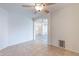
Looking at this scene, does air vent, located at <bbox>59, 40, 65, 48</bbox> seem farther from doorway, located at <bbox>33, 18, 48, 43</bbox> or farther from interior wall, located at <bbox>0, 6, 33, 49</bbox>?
interior wall, located at <bbox>0, 6, 33, 49</bbox>

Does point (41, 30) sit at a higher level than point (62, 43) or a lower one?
higher

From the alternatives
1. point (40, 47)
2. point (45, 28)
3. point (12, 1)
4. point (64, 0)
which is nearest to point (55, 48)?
point (40, 47)

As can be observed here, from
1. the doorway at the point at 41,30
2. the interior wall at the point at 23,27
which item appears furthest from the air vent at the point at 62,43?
the interior wall at the point at 23,27

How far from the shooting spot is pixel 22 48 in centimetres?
299

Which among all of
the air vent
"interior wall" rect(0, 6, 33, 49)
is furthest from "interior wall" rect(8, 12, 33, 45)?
the air vent

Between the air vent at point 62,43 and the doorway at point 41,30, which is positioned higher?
the doorway at point 41,30

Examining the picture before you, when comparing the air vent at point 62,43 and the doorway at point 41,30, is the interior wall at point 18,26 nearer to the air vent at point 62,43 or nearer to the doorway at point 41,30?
the doorway at point 41,30

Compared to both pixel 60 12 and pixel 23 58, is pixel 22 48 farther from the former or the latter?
pixel 60 12

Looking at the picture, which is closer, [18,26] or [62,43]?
[62,43]

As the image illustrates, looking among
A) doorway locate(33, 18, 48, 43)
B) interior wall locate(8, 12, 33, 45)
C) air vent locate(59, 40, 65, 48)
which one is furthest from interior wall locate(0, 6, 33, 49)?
air vent locate(59, 40, 65, 48)

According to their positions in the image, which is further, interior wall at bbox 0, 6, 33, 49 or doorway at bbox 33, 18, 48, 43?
interior wall at bbox 0, 6, 33, 49

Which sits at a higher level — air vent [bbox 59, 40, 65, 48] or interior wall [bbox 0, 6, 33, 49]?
interior wall [bbox 0, 6, 33, 49]

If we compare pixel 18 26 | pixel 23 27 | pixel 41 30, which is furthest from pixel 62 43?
pixel 18 26

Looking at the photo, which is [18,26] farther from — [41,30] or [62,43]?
[62,43]
